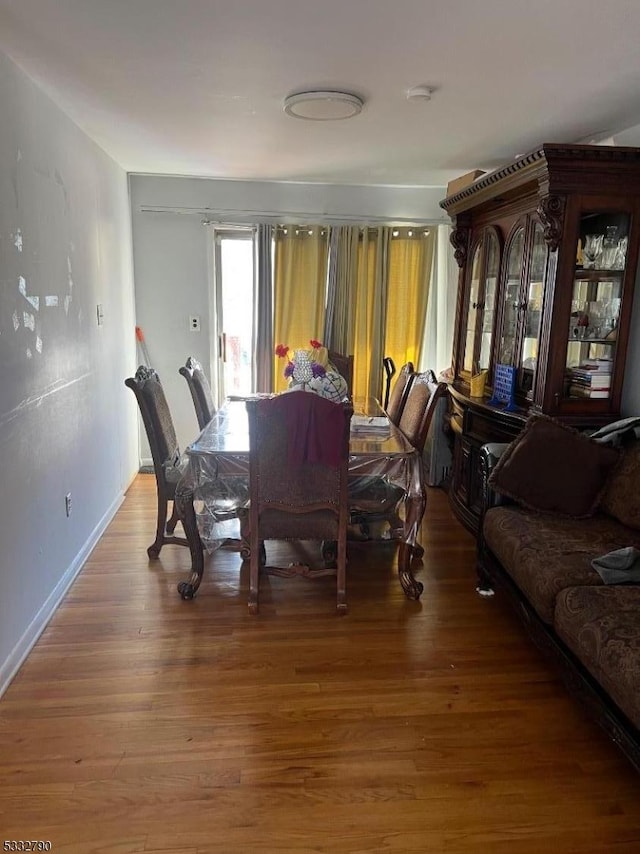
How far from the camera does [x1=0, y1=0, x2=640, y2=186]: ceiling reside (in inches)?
74.1

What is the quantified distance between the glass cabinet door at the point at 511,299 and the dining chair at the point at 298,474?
1628mm

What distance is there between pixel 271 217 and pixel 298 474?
2.93m

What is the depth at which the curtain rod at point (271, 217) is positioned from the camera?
4.71 m

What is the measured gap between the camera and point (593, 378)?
3.12 meters

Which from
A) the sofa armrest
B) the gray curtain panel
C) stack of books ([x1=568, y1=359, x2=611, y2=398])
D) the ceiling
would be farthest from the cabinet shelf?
the gray curtain panel

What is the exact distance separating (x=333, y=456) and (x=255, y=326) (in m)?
2.63

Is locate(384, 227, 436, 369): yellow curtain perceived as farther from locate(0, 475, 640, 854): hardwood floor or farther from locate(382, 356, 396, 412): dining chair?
locate(0, 475, 640, 854): hardwood floor

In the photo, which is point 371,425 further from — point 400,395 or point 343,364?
point 343,364

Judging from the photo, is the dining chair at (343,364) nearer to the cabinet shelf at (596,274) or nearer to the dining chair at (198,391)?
the dining chair at (198,391)

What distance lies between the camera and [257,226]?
4766 millimetres

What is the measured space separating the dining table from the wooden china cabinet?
30.9 inches

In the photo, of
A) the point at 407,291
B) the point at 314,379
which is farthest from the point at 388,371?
the point at 314,379

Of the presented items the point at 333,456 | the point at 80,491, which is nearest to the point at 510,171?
the point at 333,456

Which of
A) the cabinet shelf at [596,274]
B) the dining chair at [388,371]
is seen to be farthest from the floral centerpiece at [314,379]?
the dining chair at [388,371]
